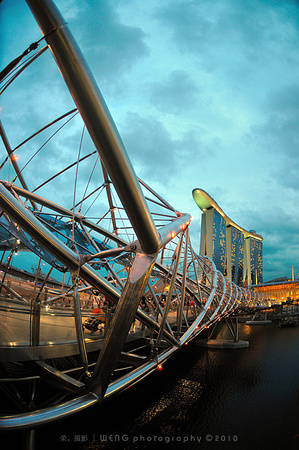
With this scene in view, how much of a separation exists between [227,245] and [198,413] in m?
144

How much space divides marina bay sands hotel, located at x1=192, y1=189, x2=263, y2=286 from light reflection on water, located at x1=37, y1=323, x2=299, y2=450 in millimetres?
114603

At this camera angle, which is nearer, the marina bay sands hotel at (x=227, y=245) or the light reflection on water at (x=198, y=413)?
the light reflection on water at (x=198, y=413)

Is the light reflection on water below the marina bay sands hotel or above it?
below

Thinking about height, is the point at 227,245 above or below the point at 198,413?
above

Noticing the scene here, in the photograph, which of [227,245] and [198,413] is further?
[227,245]

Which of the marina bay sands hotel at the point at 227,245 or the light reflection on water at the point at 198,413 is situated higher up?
the marina bay sands hotel at the point at 227,245

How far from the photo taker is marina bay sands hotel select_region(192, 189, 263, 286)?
136000mm

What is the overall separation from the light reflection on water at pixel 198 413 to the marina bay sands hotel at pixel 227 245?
4512 inches

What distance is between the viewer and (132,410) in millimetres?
12492

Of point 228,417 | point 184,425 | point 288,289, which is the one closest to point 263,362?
point 228,417

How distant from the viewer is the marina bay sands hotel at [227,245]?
136000 millimetres

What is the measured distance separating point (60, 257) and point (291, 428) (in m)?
11.9

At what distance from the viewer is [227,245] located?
15038cm

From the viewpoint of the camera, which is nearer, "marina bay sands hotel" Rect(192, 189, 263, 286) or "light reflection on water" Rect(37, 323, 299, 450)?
"light reflection on water" Rect(37, 323, 299, 450)
